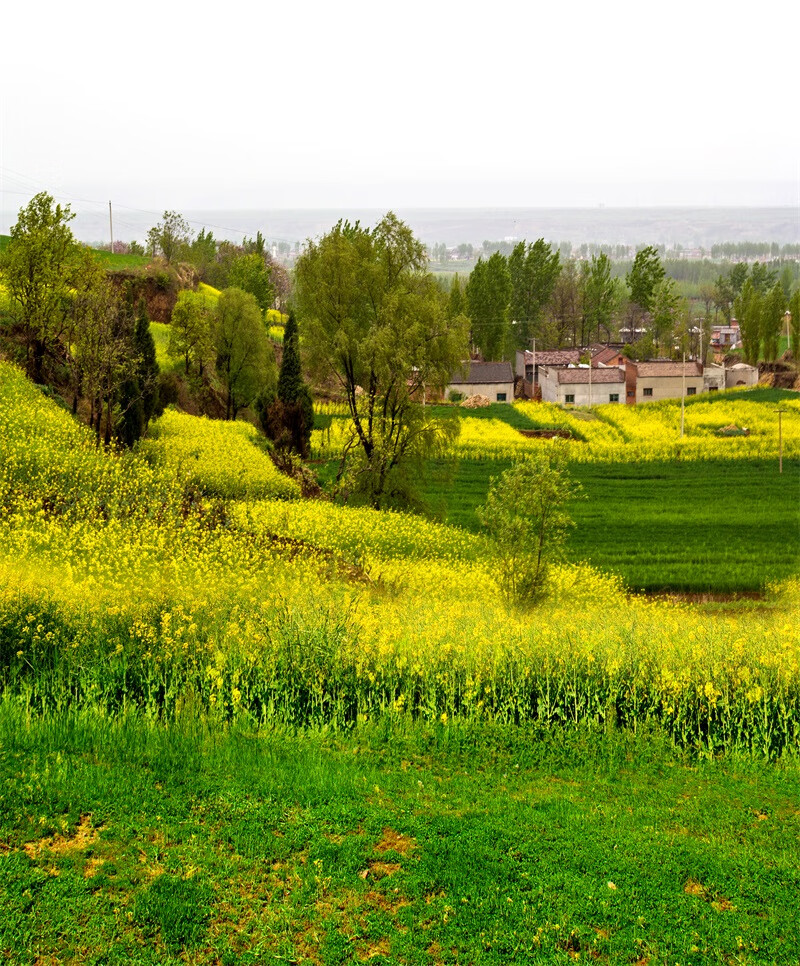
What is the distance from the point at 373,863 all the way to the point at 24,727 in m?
5.10

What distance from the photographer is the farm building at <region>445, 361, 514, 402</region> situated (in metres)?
90.5

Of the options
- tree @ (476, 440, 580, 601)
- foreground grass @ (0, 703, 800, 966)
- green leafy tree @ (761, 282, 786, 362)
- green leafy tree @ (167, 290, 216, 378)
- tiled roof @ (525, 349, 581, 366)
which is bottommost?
foreground grass @ (0, 703, 800, 966)

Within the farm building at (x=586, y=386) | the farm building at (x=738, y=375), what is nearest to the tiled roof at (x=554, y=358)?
the farm building at (x=586, y=386)

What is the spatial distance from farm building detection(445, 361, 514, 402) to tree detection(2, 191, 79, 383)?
5214 centimetres

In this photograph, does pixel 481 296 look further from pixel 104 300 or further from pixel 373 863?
pixel 373 863

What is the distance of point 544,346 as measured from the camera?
136 m

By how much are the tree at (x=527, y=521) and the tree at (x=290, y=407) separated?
27629mm

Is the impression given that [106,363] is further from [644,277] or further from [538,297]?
[538,297]

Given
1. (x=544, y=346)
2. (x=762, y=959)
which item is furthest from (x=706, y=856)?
(x=544, y=346)

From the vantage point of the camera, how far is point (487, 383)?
91.9 m

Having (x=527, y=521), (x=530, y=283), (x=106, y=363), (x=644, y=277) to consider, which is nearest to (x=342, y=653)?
(x=527, y=521)

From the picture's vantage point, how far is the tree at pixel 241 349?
5756 cm

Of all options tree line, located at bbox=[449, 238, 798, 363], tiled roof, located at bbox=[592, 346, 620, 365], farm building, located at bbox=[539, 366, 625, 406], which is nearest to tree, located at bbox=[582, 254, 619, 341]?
tree line, located at bbox=[449, 238, 798, 363]

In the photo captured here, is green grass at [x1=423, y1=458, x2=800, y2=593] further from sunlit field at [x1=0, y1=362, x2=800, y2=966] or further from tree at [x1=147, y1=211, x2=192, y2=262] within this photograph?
tree at [x1=147, y1=211, x2=192, y2=262]
